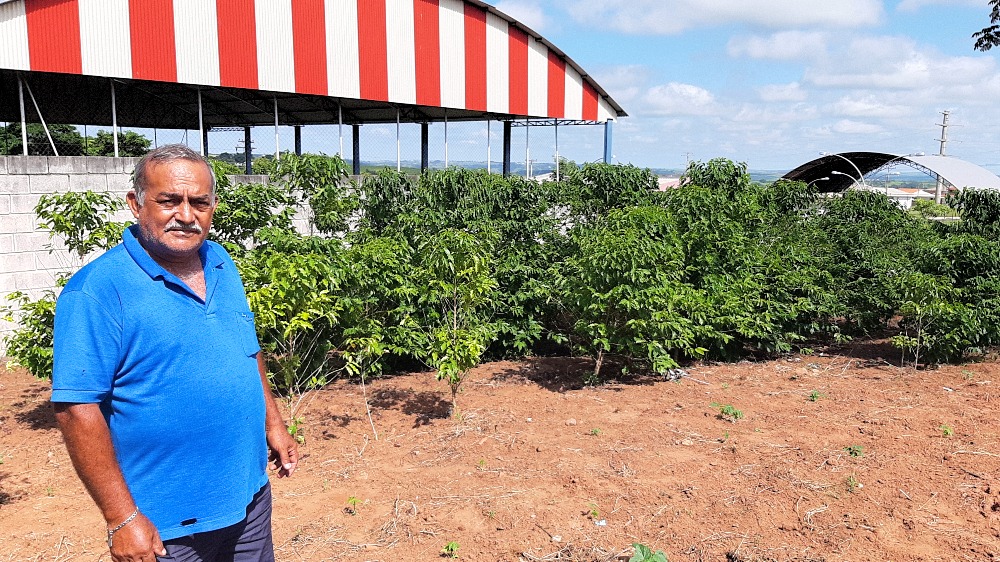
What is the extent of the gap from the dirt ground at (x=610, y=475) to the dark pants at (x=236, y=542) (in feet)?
4.76

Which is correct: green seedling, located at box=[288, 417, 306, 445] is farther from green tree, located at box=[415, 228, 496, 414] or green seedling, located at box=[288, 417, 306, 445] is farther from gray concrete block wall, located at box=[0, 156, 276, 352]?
gray concrete block wall, located at box=[0, 156, 276, 352]

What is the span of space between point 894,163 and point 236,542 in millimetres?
26070

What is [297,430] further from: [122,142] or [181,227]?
[122,142]

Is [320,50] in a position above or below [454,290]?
above

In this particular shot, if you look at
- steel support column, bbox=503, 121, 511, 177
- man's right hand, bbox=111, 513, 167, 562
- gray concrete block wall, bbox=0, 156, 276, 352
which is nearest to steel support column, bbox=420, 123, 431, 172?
steel support column, bbox=503, 121, 511, 177

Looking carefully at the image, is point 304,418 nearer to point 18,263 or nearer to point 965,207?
point 18,263

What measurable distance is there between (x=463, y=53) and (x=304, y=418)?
1116 centimetres

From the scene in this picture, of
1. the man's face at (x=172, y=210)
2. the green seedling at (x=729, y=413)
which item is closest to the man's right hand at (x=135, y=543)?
the man's face at (x=172, y=210)

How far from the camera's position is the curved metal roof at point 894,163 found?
74.5 feet

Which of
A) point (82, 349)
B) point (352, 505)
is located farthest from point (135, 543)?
point (352, 505)

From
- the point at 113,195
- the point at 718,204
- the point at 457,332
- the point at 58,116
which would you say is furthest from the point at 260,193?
the point at 58,116

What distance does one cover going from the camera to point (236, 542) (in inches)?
90.5

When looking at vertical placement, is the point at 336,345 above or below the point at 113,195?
below

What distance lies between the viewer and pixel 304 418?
6.05m
